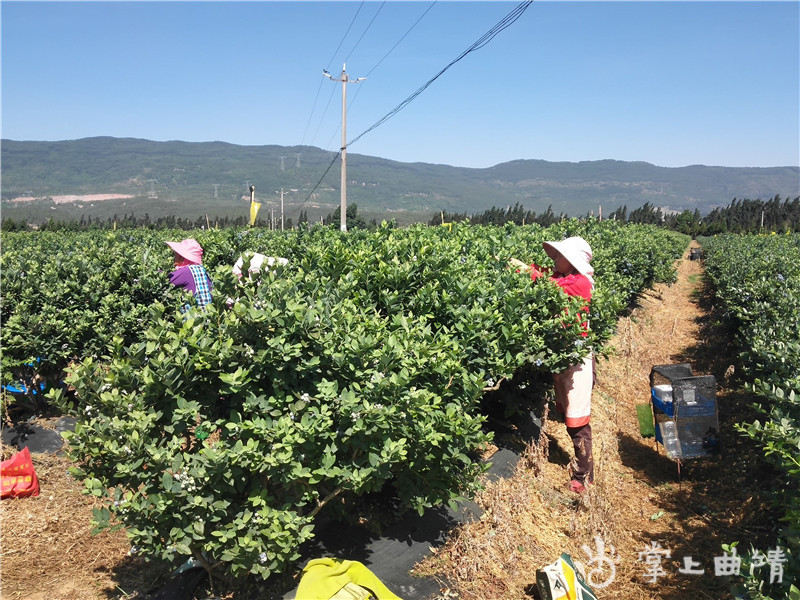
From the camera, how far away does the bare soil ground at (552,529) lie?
12.8 feet

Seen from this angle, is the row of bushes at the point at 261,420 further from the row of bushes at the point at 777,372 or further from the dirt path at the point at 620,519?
the row of bushes at the point at 777,372

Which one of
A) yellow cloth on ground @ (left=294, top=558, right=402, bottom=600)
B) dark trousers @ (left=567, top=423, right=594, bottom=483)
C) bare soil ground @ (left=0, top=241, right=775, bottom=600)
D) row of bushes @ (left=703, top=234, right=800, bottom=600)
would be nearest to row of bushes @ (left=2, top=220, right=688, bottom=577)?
yellow cloth on ground @ (left=294, top=558, right=402, bottom=600)

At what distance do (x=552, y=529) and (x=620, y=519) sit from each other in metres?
0.85

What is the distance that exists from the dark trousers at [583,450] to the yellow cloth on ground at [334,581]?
2.71 m

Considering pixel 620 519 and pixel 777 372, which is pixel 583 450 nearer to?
pixel 620 519

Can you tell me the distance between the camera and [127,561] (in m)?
4.09

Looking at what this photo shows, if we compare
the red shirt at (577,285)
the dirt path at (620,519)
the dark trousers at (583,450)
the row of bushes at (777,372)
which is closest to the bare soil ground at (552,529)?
the dirt path at (620,519)

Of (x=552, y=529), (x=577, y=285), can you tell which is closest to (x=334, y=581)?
(x=552, y=529)

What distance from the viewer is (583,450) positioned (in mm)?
5539

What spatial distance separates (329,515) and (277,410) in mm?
1283

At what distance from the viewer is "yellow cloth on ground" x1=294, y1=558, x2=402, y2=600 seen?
3.08 m

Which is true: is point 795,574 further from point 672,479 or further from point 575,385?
point 672,479

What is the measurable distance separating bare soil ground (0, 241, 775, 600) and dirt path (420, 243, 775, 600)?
0.01 metres

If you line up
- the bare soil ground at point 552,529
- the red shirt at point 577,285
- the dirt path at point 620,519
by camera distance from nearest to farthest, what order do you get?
the bare soil ground at point 552,529
the dirt path at point 620,519
the red shirt at point 577,285
